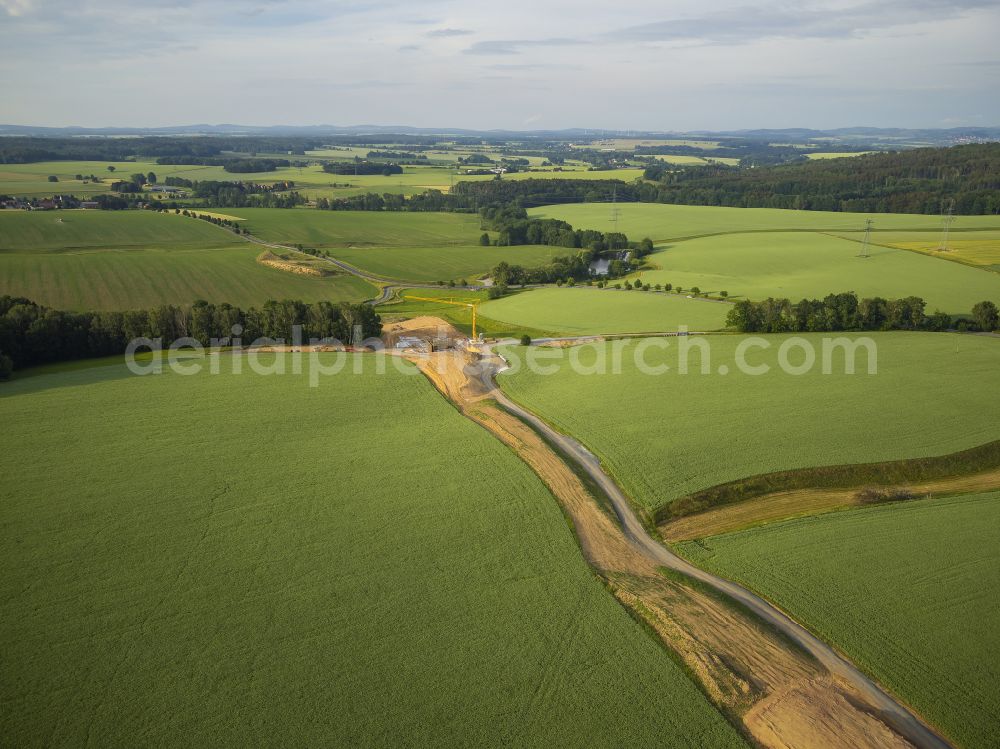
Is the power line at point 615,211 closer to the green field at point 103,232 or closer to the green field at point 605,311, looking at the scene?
the green field at point 605,311

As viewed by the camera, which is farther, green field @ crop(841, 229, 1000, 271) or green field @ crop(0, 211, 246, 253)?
green field @ crop(0, 211, 246, 253)

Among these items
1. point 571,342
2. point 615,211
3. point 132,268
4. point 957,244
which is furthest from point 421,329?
point 615,211

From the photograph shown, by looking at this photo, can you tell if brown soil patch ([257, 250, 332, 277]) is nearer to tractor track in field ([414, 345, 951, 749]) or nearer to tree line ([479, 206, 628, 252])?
tree line ([479, 206, 628, 252])

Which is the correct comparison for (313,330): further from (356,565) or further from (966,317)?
(966,317)

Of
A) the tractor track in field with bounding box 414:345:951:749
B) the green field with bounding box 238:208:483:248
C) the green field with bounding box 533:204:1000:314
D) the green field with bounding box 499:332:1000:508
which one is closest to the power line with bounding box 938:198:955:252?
the green field with bounding box 533:204:1000:314

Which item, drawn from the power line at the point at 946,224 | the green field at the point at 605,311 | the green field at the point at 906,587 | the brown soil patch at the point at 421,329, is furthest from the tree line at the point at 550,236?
the green field at the point at 906,587
